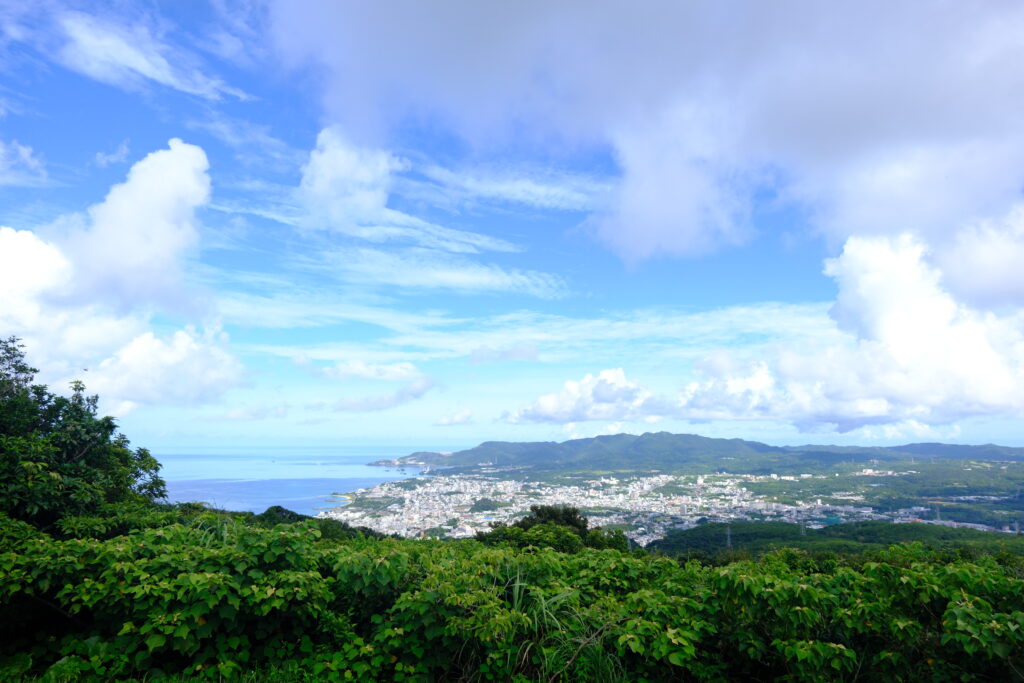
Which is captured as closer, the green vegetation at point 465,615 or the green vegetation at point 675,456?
the green vegetation at point 465,615

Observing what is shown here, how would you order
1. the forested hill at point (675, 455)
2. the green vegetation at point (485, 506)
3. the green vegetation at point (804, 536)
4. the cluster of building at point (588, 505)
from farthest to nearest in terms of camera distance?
the forested hill at point (675, 455)
the green vegetation at point (485, 506)
the cluster of building at point (588, 505)
the green vegetation at point (804, 536)

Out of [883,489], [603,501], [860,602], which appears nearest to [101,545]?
[860,602]

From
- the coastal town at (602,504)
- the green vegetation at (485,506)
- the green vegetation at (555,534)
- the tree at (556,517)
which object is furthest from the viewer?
the green vegetation at (485,506)

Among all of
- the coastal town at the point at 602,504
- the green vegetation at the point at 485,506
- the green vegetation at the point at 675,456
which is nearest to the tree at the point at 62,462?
the coastal town at the point at 602,504

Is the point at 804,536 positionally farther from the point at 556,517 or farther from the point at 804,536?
the point at 556,517

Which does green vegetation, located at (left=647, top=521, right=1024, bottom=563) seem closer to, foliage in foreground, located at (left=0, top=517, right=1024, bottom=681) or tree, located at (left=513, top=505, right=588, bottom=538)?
tree, located at (left=513, top=505, right=588, bottom=538)

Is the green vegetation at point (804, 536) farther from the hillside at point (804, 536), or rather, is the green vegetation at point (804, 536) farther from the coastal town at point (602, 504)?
the coastal town at point (602, 504)
